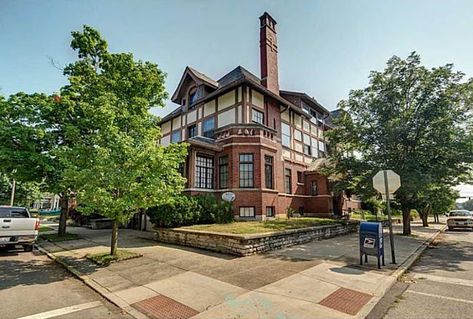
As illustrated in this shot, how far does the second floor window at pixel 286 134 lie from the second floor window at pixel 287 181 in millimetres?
2297

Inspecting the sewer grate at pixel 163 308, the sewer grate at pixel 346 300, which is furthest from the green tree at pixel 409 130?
the sewer grate at pixel 163 308

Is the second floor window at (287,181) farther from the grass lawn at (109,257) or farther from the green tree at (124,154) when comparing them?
the grass lawn at (109,257)

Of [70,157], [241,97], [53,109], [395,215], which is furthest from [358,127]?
[395,215]

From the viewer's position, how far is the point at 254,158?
17688 millimetres

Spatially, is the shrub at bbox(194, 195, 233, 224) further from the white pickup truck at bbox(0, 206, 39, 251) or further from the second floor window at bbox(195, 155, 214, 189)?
the white pickup truck at bbox(0, 206, 39, 251)

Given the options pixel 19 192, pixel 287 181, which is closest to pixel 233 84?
pixel 287 181

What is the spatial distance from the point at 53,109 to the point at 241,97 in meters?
11.7

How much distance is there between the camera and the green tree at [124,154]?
8.55 metres

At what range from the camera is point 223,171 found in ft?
60.0

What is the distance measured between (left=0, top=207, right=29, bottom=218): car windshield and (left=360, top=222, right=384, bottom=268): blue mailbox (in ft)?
44.3

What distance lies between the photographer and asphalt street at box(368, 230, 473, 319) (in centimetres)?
478

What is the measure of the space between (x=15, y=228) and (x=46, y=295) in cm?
635

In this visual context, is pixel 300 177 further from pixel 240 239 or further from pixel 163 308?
pixel 163 308

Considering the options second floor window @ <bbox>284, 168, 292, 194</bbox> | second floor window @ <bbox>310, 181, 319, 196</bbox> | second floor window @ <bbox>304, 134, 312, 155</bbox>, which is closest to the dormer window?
second floor window @ <bbox>284, 168, 292, 194</bbox>
